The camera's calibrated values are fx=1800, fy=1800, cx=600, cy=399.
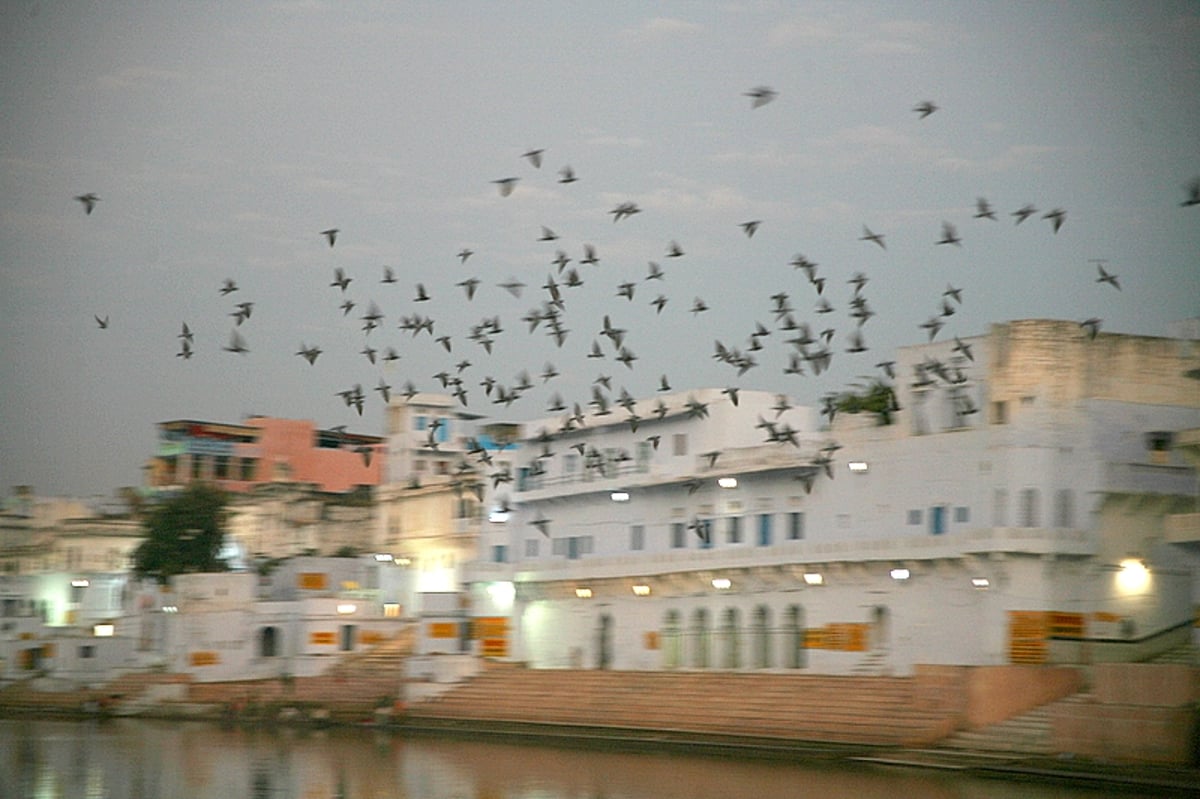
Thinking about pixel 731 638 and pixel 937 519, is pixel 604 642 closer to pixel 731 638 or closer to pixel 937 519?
pixel 731 638

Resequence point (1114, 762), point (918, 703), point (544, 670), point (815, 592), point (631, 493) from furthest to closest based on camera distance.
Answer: point (631, 493) → point (544, 670) → point (815, 592) → point (918, 703) → point (1114, 762)

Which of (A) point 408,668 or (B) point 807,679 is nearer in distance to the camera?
(B) point 807,679

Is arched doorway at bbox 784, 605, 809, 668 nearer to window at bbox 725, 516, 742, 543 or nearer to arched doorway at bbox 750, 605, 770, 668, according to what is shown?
arched doorway at bbox 750, 605, 770, 668

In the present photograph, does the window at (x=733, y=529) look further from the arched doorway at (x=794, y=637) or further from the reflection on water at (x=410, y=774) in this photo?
the reflection on water at (x=410, y=774)

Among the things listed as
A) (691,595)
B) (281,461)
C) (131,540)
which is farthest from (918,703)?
(281,461)

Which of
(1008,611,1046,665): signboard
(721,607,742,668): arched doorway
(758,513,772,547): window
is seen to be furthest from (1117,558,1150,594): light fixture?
(721,607,742,668): arched doorway

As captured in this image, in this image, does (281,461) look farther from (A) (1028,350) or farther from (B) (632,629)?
(A) (1028,350)

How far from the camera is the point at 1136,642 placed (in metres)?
41.5

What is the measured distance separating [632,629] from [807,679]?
13212 mm

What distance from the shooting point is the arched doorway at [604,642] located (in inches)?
2352

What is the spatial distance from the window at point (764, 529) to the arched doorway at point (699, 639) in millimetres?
3415

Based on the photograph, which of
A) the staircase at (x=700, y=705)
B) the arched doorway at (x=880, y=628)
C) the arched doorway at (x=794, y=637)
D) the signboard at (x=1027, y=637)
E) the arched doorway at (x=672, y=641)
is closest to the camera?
the staircase at (x=700, y=705)

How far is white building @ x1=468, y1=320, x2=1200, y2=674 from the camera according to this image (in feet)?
145

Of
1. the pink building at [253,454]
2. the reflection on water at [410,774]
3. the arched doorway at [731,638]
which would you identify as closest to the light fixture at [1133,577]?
the reflection on water at [410,774]
